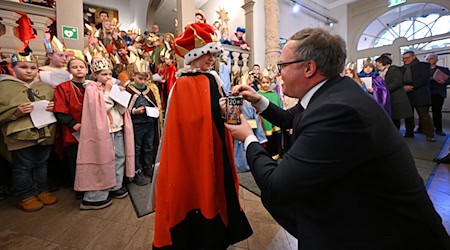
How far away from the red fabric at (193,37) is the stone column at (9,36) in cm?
244

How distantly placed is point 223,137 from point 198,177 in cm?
29

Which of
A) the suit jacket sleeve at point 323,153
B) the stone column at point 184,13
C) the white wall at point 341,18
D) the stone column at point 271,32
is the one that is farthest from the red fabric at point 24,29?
the white wall at point 341,18

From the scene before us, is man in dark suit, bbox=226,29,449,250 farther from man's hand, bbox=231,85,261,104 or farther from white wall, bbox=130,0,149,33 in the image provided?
white wall, bbox=130,0,149,33

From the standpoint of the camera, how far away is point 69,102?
82.4 inches

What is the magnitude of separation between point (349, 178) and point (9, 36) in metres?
3.65

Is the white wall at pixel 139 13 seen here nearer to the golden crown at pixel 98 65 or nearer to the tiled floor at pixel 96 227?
the golden crown at pixel 98 65

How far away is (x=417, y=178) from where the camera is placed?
2.78 feet

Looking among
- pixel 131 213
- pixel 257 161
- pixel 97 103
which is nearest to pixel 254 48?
pixel 97 103

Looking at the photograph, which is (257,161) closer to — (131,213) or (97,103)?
(131,213)

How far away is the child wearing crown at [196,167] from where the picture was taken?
1.24m

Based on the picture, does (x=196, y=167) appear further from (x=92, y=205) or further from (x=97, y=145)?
(x=92, y=205)

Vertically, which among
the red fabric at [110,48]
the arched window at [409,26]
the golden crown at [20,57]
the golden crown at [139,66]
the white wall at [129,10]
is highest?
the white wall at [129,10]

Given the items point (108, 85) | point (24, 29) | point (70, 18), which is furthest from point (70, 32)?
point (108, 85)

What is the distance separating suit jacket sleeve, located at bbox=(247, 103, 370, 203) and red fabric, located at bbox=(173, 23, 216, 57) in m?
0.87
